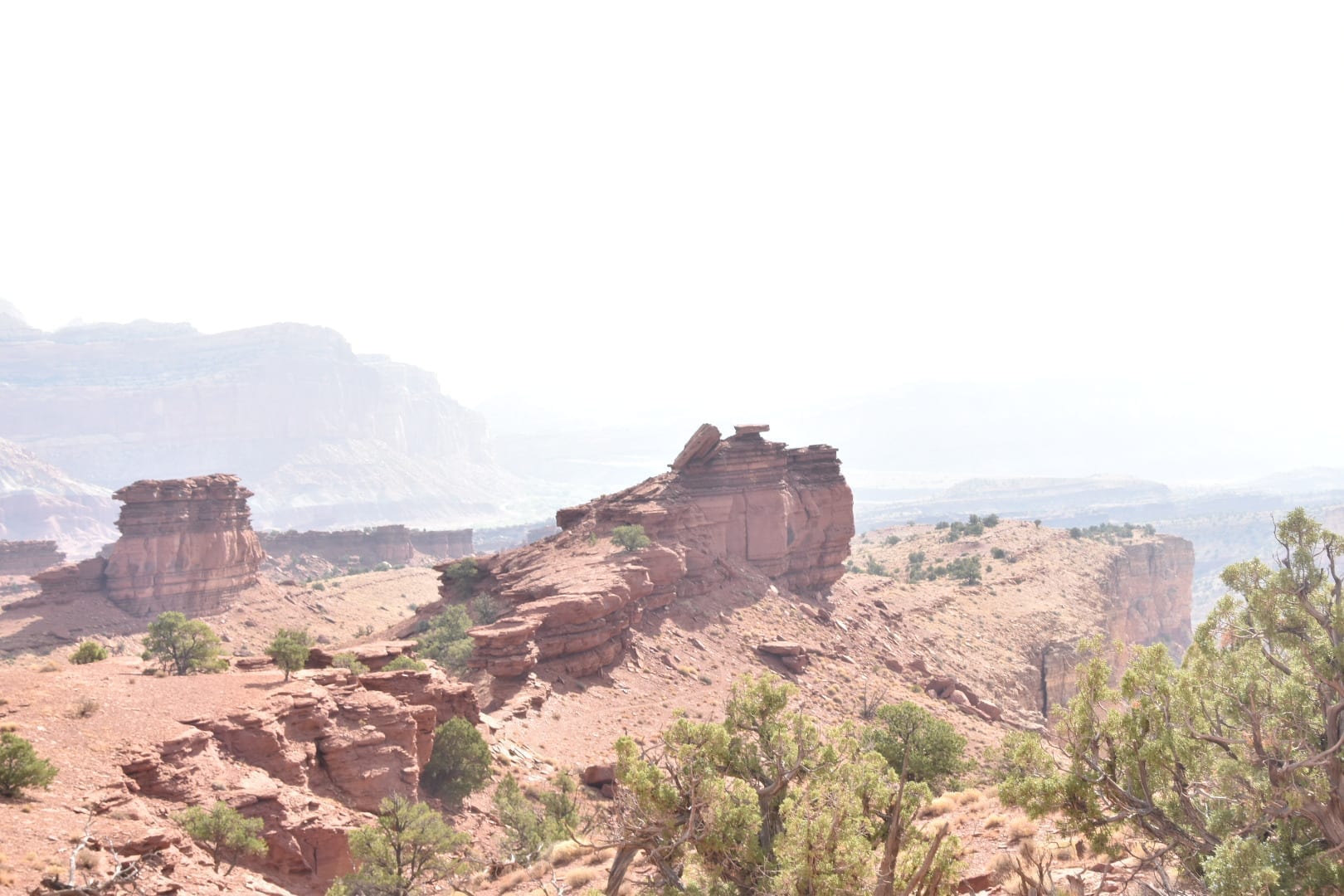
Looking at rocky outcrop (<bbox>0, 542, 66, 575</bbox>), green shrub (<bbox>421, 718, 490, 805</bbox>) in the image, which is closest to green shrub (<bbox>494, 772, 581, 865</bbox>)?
green shrub (<bbox>421, 718, 490, 805</bbox>)

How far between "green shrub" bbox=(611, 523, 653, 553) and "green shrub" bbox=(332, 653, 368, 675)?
16952mm

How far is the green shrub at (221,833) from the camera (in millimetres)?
16531

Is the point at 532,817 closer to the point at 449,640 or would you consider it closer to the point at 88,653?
the point at 449,640

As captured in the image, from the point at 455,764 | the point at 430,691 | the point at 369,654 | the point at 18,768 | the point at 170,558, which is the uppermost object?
the point at 18,768

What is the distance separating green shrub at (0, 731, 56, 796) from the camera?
15375 mm

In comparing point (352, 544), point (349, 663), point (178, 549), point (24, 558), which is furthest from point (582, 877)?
point (352, 544)

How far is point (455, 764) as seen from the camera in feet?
81.0

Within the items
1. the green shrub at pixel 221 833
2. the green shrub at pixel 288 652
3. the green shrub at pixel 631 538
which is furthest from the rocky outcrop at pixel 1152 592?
the green shrub at pixel 221 833

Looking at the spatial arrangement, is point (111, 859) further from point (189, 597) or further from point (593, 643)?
point (189, 597)

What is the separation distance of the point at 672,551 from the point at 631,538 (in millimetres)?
2320

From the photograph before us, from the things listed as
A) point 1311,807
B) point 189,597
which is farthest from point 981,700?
point 189,597

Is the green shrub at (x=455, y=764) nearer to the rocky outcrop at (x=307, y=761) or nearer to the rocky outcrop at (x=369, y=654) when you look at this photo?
the rocky outcrop at (x=307, y=761)

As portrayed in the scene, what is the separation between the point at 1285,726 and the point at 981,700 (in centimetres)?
3565

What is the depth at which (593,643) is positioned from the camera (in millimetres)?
35594
